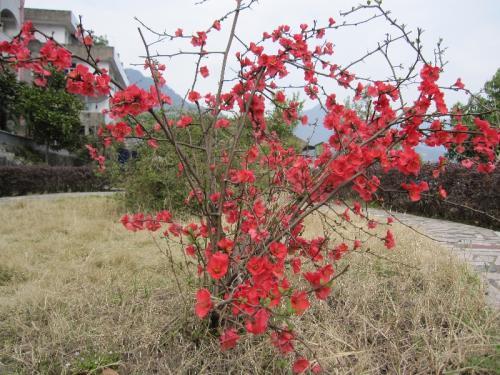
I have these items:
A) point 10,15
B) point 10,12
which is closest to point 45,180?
point 10,12

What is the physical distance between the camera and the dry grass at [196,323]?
5.44ft

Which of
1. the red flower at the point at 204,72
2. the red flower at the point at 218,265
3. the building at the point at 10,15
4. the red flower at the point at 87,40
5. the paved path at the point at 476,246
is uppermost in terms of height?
the building at the point at 10,15

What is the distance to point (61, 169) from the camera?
40.3 ft

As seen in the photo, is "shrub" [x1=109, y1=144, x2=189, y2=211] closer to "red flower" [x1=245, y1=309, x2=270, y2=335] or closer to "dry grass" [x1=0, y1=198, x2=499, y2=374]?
"dry grass" [x1=0, y1=198, x2=499, y2=374]

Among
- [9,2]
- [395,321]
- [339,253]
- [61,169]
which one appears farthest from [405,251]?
[9,2]

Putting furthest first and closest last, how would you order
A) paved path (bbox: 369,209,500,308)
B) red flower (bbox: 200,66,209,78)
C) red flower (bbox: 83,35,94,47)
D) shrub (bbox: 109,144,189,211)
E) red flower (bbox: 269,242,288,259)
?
shrub (bbox: 109,144,189,211)
paved path (bbox: 369,209,500,308)
red flower (bbox: 200,66,209,78)
red flower (bbox: 83,35,94,47)
red flower (bbox: 269,242,288,259)

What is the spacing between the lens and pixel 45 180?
11.5m

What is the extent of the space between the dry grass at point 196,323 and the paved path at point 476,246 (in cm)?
22

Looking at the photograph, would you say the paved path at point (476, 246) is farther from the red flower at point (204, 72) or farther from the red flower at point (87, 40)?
the red flower at point (87, 40)

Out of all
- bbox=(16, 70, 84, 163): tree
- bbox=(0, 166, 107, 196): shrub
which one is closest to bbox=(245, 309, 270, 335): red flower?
bbox=(0, 166, 107, 196): shrub

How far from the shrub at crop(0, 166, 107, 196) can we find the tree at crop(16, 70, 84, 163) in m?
3.70

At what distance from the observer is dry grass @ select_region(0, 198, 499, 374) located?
1.66 metres

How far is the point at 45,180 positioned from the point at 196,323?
1130 centimetres

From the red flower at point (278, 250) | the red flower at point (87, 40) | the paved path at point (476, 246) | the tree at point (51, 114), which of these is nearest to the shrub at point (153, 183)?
the paved path at point (476, 246)
